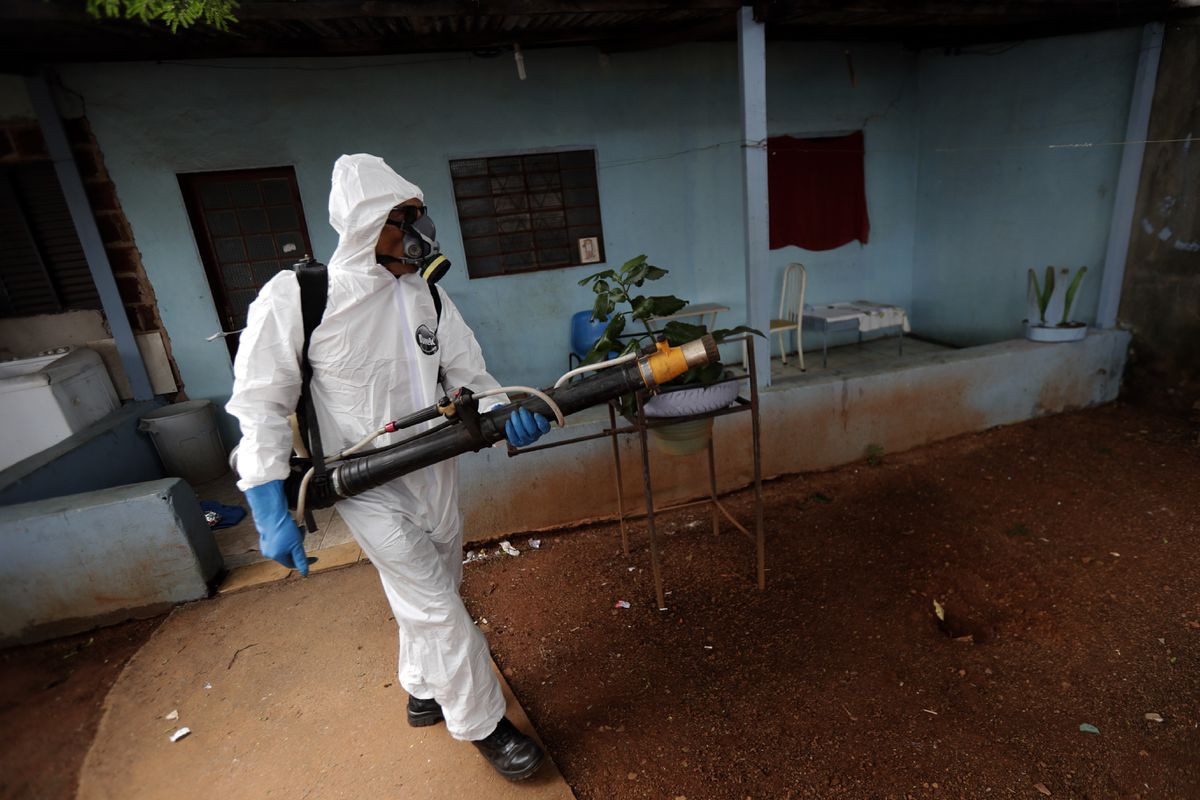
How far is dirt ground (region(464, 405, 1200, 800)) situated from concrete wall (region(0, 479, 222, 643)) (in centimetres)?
163

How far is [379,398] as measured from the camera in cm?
181

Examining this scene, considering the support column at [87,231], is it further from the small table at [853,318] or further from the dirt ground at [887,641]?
the small table at [853,318]

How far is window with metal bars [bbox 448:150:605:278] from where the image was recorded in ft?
15.6

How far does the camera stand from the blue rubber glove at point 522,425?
1741 millimetres

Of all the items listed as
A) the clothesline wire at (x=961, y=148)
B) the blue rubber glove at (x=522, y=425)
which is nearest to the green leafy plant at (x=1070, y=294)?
the clothesline wire at (x=961, y=148)

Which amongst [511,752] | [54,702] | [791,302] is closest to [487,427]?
[511,752]

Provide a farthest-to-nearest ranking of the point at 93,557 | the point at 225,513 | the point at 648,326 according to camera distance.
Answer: the point at 225,513, the point at 93,557, the point at 648,326

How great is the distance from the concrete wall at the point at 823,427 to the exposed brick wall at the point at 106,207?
10.5 ft

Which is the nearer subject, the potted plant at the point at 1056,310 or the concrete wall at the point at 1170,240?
the concrete wall at the point at 1170,240

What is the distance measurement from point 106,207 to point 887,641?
5775 mm

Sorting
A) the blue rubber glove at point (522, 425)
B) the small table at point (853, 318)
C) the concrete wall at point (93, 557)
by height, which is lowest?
the concrete wall at point (93, 557)

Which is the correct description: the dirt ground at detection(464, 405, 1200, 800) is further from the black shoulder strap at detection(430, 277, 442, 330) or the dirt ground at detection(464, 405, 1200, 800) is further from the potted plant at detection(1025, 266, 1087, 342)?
the black shoulder strap at detection(430, 277, 442, 330)

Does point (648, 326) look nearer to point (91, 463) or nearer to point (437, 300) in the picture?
point (437, 300)

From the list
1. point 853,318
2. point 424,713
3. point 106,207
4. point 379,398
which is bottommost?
point 424,713
